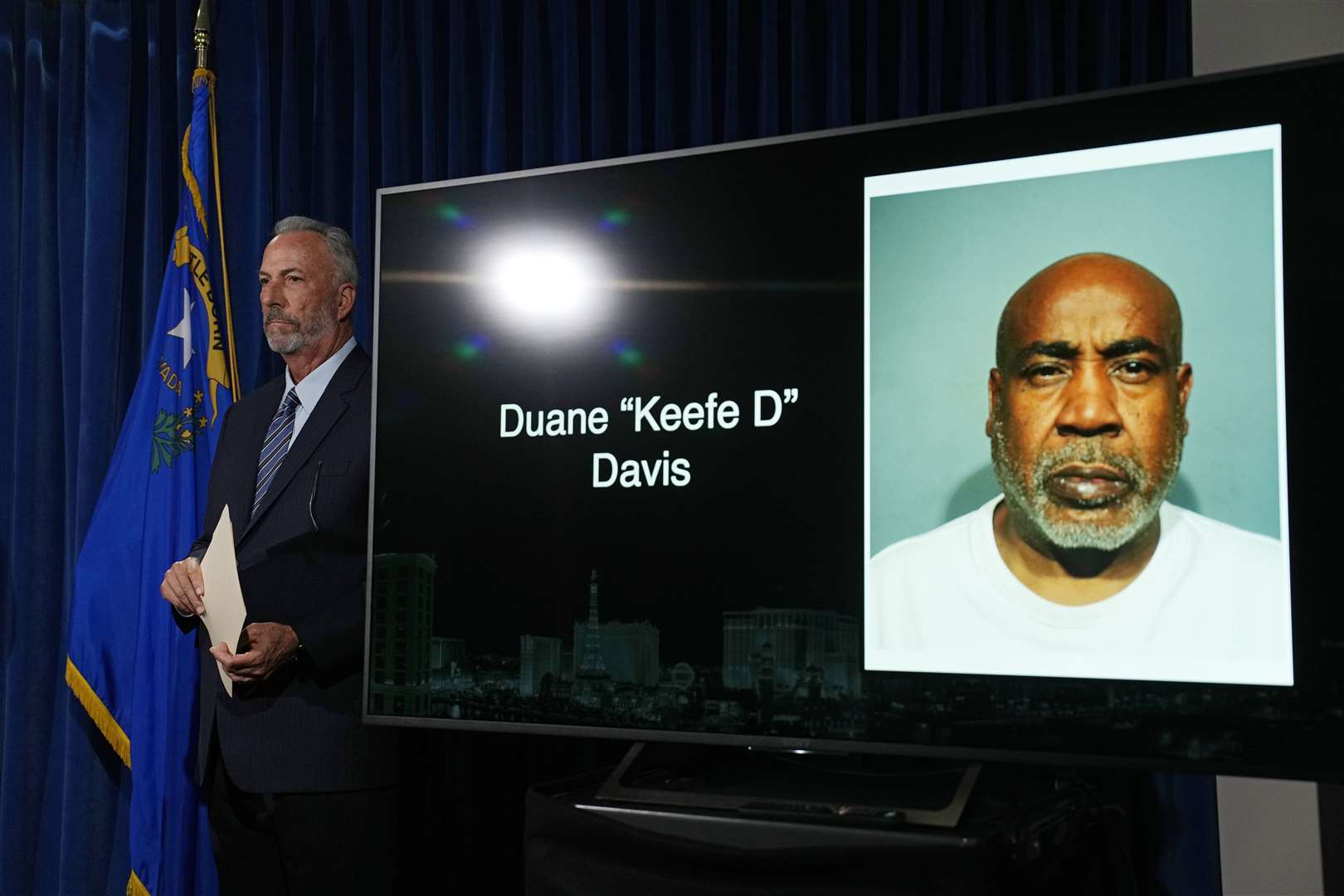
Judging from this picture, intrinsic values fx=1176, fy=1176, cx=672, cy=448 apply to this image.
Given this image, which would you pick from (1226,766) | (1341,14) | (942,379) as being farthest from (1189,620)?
(1341,14)

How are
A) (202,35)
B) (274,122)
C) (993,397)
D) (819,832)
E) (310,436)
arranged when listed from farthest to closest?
(274,122) < (202,35) < (310,436) < (993,397) < (819,832)

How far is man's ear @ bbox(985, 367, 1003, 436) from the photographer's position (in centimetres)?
165

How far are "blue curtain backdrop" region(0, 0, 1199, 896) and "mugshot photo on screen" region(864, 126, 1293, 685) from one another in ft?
2.83

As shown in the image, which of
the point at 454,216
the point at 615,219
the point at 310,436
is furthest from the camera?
the point at 310,436

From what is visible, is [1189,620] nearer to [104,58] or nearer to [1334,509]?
[1334,509]

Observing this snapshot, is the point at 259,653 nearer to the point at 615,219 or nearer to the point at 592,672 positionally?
the point at 592,672

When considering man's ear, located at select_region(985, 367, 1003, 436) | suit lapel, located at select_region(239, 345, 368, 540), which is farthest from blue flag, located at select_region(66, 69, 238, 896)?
man's ear, located at select_region(985, 367, 1003, 436)

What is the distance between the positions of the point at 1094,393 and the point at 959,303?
227 mm

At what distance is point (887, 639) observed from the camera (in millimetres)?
1672

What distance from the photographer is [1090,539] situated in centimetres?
159

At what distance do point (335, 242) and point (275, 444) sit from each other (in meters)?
0.47

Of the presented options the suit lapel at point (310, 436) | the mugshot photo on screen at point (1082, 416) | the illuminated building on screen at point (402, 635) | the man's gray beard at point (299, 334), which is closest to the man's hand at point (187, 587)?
the suit lapel at point (310, 436)

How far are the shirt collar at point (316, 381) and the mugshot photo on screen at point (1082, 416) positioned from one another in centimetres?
117

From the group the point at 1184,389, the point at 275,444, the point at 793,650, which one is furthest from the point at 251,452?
the point at 1184,389
